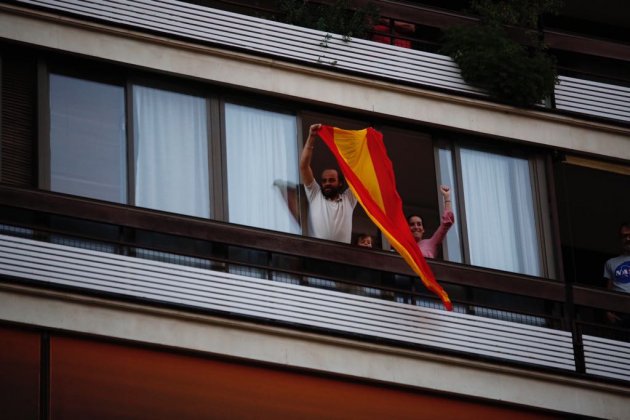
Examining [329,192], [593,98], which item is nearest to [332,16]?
[329,192]

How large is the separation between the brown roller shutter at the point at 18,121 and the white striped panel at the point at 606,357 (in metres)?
7.38

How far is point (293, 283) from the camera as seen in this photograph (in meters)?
28.4

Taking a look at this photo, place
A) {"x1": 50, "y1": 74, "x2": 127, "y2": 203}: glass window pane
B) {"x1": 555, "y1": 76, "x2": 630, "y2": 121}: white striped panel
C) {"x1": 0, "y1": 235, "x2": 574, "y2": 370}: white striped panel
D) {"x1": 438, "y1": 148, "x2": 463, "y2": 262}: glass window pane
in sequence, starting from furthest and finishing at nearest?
{"x1": 555, "y1": 76, "x2": 630, "y2": 121}: white striped panel, {"x1": 438, "y1": 148, "x2": 463, "y2": 262}: glass window pane, {"x1": 50, "y1": 74, "x2": 127, "y2": 203}: glass window pane, {"x1": 0, "y1": 235, "x2": 574, "y2": 370}: white striped panel

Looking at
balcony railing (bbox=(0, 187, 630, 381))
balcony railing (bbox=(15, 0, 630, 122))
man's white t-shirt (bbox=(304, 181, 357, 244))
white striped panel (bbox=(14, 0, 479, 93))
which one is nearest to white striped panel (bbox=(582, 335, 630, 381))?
balcony railing (bbox=(0, 187, 630, 381))

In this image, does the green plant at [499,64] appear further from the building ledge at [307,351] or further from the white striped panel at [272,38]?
the building ledge at [307,351]

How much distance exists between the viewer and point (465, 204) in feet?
98.9

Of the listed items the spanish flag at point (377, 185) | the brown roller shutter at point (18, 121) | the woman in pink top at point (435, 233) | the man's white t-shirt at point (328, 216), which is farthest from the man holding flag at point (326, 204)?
the brown roller shutter at point (18, 121)

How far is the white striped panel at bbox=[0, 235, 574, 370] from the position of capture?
2684 cm

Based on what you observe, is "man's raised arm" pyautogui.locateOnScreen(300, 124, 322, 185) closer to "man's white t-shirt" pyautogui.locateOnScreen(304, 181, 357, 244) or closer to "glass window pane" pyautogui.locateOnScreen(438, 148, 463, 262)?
"man's white t-shirt" pyautogui.locateOnScreen(304, 181, 357, 244)

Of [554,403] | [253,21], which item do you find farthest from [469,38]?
[554,403]

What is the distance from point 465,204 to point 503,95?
1559 mm

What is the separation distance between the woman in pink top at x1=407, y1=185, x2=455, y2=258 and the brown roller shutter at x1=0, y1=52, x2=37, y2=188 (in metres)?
4.89

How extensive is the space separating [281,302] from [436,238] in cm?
246

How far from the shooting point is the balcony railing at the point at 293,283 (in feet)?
88.9
